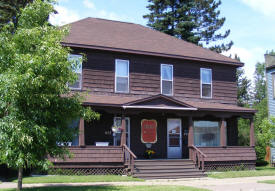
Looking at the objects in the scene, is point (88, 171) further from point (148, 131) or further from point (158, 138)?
point (158, 138)

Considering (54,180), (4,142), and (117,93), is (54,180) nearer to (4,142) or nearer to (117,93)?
→ (4,142)

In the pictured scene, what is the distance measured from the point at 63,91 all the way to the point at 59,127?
112 cm

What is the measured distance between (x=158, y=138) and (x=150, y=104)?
9.24 ft

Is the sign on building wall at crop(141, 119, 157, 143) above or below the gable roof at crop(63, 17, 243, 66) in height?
below

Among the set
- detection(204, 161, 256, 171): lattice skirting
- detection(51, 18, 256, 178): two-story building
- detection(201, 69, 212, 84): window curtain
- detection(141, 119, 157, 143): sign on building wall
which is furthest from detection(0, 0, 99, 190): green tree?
detection(201, 69, 212, 84): window curtain

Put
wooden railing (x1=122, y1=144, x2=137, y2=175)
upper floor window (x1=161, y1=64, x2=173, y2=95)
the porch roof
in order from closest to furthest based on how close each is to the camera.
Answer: wooden railing (x1=122, y1=144, x2=137, y2=175)
the porch roof
upper floor window (x1=161, y1=64, x2=173, y2=95)

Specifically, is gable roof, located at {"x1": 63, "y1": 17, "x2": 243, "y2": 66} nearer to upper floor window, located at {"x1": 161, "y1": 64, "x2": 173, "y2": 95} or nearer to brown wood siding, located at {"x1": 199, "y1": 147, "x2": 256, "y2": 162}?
upper floor window, located at {"x1": 161, "y1": 64, "x2": 173, "y2": 95}

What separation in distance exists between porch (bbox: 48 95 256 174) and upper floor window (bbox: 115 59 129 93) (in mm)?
1411

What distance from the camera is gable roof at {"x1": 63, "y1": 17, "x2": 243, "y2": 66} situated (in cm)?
1875

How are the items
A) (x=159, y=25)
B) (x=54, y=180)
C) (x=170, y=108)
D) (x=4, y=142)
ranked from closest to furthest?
(x=4, y=142) < (x=54, y=180) < (x=170, y=108) < (x=159, y=25)

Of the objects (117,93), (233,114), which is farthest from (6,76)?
(233,114)

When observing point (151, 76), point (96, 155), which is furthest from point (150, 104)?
point (96, 155)

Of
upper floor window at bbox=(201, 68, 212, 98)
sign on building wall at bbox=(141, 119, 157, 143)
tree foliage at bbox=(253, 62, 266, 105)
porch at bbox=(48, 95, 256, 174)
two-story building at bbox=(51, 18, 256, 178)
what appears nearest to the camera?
porch at bbox=(48, 95, 256, 174)

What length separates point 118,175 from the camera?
16.3 metres
